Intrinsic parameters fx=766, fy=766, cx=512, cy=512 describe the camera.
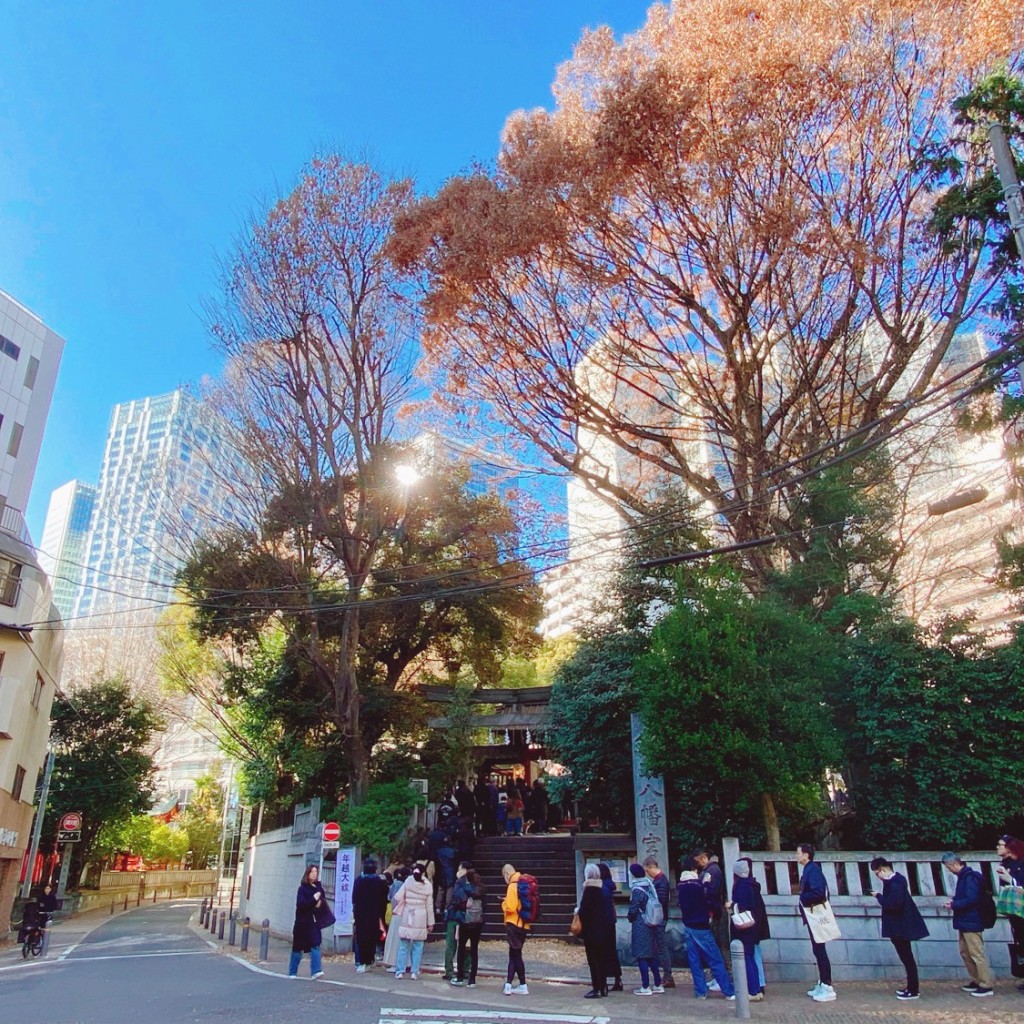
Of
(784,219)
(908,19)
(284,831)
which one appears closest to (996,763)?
(784,219)

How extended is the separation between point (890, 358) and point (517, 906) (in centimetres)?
1124

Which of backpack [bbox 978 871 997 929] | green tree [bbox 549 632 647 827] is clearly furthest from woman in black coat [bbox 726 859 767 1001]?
green tree [bbox 549 632 647 827]

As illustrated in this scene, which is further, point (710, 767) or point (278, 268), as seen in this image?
point (278, 268)

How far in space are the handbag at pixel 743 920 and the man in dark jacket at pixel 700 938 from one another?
1.26 feet

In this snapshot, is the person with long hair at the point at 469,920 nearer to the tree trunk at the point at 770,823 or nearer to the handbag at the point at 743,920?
the handbag at the point at 743,920

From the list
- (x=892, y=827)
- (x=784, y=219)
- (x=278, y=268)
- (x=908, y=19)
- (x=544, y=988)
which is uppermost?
(x=908, y=19)

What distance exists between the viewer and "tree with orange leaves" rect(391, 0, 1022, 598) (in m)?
13.2

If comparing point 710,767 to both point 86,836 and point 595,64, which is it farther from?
point 86,836

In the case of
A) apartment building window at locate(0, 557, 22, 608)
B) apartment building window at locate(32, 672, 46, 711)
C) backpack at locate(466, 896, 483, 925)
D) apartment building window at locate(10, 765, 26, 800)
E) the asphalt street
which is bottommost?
the asphalt street

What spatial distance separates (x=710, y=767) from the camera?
1010 cm

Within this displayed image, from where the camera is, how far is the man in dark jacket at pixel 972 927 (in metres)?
7.93

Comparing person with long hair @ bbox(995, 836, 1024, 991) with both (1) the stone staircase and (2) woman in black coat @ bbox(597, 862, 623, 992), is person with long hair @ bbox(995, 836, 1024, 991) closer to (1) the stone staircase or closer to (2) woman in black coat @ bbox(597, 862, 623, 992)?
(2) woman in black coat @ bbox(597, 862, 623, 992)

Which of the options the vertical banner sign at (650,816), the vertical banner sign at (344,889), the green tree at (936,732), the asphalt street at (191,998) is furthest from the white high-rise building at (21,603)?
the green tree at (936,732)

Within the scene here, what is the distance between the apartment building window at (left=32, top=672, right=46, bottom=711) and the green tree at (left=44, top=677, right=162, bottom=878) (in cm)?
549
